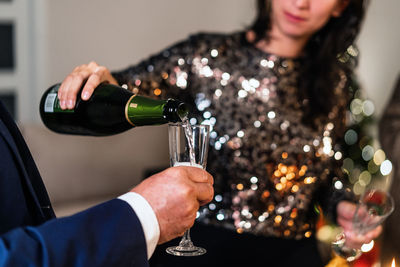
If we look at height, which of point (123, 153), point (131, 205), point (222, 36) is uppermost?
point (222, 36)

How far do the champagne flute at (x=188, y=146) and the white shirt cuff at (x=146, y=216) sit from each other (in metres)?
0.13

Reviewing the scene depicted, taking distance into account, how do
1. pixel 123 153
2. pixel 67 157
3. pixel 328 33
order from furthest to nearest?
1. pixel 123 153
2. pixel 67 157
3. pixel 328 33

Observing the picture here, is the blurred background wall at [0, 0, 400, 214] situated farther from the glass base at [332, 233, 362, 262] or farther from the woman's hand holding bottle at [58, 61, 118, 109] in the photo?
the glass base at [332, 233, 362, 262]

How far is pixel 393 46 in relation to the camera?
248 centimetres

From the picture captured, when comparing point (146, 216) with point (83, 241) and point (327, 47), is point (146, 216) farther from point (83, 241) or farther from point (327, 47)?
point (327, 47)

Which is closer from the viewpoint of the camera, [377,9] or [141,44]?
[377,9]

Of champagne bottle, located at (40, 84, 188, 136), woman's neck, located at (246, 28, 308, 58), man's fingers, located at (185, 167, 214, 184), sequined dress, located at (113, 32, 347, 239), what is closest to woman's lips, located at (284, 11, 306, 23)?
woman's neck, located at (246, 28, 308, 58)

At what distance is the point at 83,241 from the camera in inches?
24.1

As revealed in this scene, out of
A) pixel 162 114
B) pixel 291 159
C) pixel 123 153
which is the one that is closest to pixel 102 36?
pixel 123 153

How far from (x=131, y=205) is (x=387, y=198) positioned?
535 millimetres

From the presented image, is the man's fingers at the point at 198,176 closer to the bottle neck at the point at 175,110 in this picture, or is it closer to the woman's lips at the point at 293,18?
the bottle neck at the point at 175,110

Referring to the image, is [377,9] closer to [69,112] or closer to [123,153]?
[123,153]

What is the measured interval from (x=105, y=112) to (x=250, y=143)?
1.59 feet

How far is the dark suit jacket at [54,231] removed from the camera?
58cm
